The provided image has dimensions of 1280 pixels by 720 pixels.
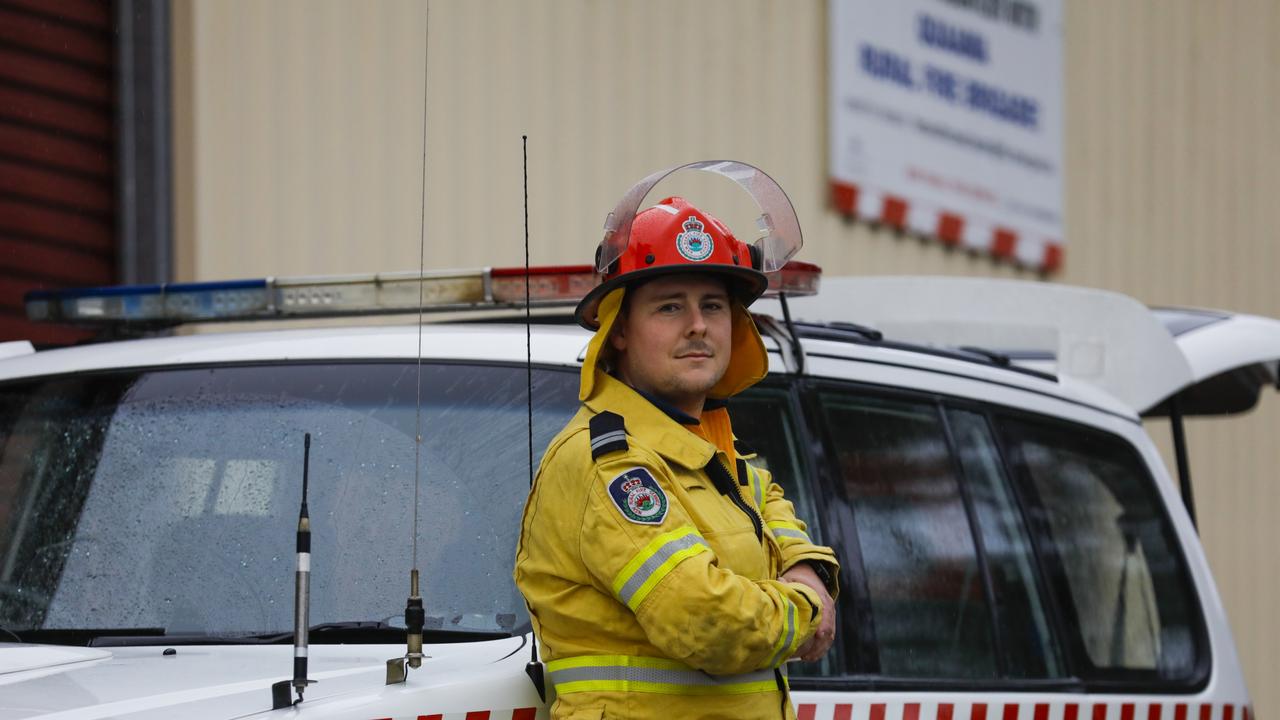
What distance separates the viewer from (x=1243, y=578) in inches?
526

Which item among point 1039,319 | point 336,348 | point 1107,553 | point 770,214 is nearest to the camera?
point 770,214

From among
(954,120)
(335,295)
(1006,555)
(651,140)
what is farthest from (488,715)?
(954,120)

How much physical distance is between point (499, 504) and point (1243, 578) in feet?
35.8

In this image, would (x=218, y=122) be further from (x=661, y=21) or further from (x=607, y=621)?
(x=607, y=621)

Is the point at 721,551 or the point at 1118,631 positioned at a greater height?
the point at 721,551

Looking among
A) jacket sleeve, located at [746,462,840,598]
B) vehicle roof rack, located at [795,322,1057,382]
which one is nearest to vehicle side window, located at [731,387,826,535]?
vehicle roof rack, located at [795,322,1057,382]

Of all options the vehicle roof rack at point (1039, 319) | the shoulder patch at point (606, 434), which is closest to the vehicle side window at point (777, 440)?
the shoulder patch at point (606, 434)

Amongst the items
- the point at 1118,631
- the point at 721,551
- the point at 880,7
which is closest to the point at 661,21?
the point at 880,7

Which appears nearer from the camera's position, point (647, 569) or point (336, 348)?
point (647, 569)

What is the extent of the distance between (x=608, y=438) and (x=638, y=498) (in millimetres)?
117

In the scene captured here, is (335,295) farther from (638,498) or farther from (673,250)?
(638,498)

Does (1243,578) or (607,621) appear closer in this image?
(607,621)

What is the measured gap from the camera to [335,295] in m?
4.17

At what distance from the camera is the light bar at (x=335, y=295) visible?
13.0 feet
